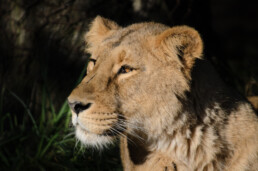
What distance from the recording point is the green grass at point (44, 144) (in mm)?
3383

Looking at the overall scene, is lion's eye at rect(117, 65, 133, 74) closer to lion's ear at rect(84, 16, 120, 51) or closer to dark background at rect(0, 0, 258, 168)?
lion's ear at rect(84, 16, 120, 51)

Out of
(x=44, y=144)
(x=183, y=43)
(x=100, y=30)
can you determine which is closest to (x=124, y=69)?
(x=183, y=43)

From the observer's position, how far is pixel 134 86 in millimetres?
2570

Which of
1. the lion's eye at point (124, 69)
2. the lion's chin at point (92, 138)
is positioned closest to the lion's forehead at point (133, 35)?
the lion's eye at point (124, 69)

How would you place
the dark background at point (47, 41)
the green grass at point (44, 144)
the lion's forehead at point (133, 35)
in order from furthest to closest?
the dark background at point (47, 41) → the green grass at point (44, 144) → the lion's forehead at point (133, 35)

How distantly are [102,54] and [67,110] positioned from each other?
1.10 metres

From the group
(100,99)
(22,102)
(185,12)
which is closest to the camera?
(100,99)

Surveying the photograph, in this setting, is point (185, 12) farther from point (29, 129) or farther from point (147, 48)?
point (29, 129)

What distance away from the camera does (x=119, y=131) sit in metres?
2.65

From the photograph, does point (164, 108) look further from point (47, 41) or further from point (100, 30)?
point (47, 41)

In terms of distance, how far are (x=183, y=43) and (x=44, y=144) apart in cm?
170

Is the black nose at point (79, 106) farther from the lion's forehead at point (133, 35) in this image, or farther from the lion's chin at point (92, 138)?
the lion's forehead at point (133, 35)

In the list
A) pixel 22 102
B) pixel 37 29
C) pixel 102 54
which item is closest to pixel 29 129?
pixel 22 102

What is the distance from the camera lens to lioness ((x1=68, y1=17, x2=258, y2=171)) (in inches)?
99.2
